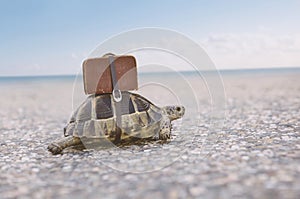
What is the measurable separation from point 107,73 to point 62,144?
4.66 feet

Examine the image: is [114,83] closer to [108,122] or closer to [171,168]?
[108,122]

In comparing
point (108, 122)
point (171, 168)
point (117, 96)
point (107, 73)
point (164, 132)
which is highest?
point (107, 73)

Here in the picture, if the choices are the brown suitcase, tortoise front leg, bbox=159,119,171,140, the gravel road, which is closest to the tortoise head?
the gravel road

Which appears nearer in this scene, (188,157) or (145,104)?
(188,157)

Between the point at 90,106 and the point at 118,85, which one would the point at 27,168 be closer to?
the point at 90,106

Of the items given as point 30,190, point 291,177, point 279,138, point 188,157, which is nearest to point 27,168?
point 30,190

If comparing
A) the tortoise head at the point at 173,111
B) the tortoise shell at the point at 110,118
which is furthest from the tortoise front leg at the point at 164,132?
the tortoise head at the point at 173,111

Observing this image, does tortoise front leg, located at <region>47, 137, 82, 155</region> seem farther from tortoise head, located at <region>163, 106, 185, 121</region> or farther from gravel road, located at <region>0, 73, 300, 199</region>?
tortoise head, located at <region>163, 106, 185, 121</region>

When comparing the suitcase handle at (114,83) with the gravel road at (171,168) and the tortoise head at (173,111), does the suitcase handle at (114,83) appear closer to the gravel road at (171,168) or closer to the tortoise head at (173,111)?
the gravel road at (171,168)

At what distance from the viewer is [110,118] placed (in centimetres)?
595

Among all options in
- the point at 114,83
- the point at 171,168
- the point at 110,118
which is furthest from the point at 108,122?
the point at 171,168

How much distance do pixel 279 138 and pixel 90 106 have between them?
10.9 feet

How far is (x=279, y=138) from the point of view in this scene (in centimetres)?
623

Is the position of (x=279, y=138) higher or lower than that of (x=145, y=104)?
lower
